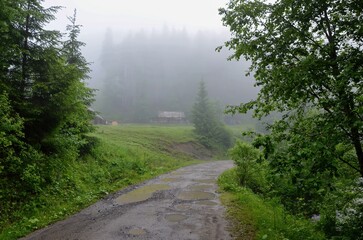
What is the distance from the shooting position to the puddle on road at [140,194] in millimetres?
13984

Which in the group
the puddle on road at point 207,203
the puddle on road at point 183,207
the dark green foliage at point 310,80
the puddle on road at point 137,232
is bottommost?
the puddle on road at point 207,203

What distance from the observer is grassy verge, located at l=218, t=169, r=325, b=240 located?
9118 mm

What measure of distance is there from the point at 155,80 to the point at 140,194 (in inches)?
5956

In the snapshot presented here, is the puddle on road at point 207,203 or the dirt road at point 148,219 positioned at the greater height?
the dirt road at point 148,219

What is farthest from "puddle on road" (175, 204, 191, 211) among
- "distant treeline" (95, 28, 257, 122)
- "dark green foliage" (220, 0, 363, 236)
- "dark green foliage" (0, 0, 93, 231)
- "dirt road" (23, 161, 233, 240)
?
"distant treeline" (95, 28, 257, 122)

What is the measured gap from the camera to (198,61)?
7539 inches

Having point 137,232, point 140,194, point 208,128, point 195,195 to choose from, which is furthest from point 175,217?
point 208,128

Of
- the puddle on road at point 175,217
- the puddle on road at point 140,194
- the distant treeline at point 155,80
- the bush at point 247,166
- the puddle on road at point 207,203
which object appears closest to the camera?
the puddle on road at point 175,217

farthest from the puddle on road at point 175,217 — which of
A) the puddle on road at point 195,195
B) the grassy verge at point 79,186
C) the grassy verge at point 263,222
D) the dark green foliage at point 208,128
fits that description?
the dark green foliage at point 208,128

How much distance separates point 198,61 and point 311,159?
18980cm

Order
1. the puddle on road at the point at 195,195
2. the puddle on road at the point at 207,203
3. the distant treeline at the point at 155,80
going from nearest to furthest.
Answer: the puddle on road at the point at 207,203 < the puddle on road at the point at 195,195 < the distant treeline at the point at 155,80

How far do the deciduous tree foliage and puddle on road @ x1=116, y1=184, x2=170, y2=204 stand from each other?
8.25 metres

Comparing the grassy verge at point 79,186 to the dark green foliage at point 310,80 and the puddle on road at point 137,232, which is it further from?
the dark green foliage at point 310,80

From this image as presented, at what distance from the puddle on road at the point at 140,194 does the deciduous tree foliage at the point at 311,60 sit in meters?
8.25
